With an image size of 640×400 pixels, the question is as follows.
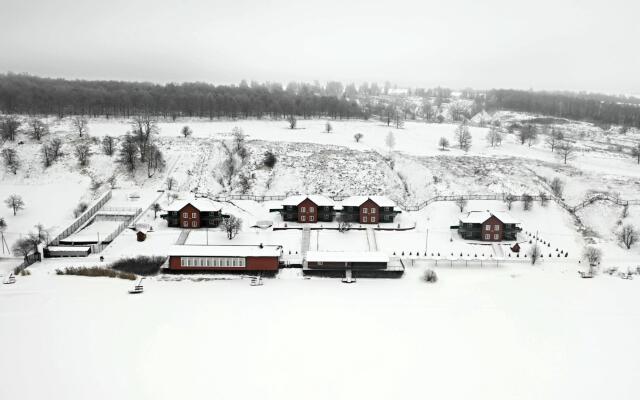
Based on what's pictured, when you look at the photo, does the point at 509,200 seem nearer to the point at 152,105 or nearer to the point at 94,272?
the point at 94,272

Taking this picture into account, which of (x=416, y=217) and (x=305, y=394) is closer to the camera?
(x=305, y=394)

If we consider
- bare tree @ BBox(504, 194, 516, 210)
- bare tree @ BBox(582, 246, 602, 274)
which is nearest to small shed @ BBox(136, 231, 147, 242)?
bare tree @ BBox(504, 194, 516, 210)

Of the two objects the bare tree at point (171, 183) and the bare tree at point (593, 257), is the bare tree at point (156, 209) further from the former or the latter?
the bare tree at point (593, 257)

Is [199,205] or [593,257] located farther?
[199,205]

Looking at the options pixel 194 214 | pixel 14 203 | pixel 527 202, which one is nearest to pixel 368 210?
pixel 527 202

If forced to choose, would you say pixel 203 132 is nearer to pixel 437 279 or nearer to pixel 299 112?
pixel 299 112

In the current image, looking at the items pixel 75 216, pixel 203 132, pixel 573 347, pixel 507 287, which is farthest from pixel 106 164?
pixel 573 347
